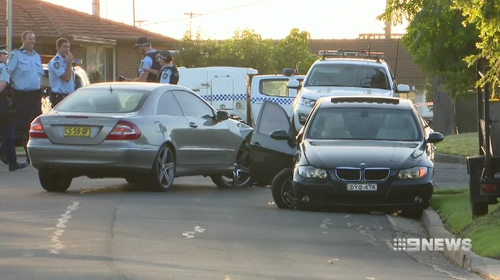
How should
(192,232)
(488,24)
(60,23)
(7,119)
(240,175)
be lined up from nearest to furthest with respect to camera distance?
(488,24), (192,232), (240,175), (7,119), (60,23)

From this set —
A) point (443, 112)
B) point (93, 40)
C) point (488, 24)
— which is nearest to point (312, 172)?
point (488, 24)

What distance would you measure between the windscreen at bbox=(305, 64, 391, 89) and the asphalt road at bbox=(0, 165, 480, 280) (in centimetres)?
810

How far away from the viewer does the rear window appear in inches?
613

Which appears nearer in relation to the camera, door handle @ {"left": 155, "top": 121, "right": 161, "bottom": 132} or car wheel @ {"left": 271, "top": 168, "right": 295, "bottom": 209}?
car wheel @ {"left": 271, "top": 168, "right": 295, "bottom": 209}

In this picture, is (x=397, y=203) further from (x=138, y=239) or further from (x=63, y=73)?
(x=63, y=73)

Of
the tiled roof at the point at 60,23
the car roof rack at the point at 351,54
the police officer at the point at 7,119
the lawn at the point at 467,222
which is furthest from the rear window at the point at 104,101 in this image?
the tiled roof at the point at 60,23

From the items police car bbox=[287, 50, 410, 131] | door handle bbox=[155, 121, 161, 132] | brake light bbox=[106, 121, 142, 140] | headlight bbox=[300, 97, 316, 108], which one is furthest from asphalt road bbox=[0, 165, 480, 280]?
police car bbox=[287, 50, 410, 131]

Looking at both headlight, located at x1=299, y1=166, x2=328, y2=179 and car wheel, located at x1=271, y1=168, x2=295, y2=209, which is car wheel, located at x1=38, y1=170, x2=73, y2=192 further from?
headlight, located at x1=299, y1=166, x2=328, y2=179

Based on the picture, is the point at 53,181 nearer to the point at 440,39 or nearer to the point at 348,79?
the point at 348,79

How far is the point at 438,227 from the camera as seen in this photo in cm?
1255

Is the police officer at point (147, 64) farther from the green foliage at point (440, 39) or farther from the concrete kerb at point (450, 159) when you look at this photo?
the concrete kerb at point (450, 159)

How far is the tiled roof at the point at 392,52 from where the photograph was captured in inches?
2766

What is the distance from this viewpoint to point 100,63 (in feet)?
156

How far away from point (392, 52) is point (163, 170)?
186ft
